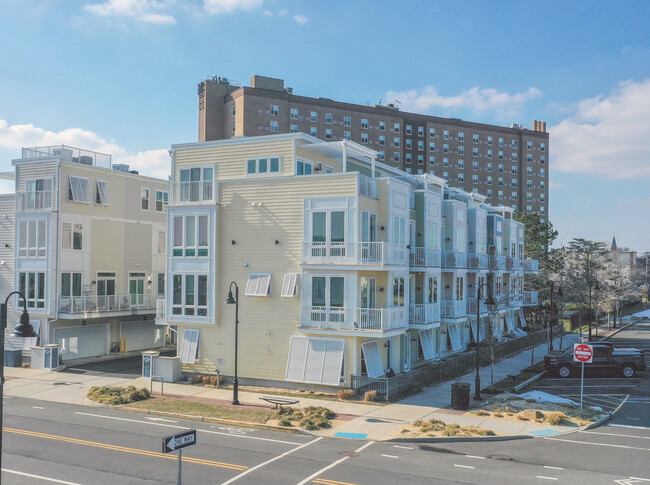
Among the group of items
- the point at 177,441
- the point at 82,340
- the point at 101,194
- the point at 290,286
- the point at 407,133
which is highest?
the point at 407,133

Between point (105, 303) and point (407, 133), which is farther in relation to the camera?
point (407, 133)

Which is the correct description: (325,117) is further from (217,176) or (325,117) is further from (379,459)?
(379,459)

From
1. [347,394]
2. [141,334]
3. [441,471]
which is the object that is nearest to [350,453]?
[441,471]

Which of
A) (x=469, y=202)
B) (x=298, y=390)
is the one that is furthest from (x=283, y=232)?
(x=469, y=202)

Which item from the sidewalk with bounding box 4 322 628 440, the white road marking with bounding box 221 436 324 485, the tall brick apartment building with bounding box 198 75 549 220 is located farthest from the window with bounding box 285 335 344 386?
the tall brick apartment building with bounding box 198 75 549 220

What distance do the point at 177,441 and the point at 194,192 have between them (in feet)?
68.4

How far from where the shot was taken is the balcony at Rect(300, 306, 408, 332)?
27.1 meters

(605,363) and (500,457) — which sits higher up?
(605,363)

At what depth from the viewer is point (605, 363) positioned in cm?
3228

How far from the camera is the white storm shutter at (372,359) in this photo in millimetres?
27953

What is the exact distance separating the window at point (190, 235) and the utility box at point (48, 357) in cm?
958

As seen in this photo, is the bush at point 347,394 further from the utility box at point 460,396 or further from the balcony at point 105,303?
the balcony at point 105,303

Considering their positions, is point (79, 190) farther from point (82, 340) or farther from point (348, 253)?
point (348, 253)

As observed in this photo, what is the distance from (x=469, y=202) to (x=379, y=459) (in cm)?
3032
